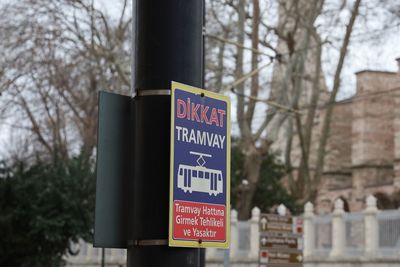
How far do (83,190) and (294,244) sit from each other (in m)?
10.6

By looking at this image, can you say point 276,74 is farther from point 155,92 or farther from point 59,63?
point 155,92

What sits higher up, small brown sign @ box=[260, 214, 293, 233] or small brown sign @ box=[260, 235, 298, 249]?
small brown sign @ box=[260, 214, 293, 233]

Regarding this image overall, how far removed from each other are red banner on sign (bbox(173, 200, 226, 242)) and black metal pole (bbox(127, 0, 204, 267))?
5 cm

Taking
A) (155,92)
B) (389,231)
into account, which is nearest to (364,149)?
(389,231)

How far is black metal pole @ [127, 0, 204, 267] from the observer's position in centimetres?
402

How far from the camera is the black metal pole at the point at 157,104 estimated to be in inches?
158

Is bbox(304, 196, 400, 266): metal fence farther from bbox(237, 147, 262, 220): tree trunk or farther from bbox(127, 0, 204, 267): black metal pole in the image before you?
bbox(127, 0, 204, 267): black metal pole

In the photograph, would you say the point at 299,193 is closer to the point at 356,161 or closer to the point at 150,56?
the point at 356,161

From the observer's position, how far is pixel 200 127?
4.12 metres

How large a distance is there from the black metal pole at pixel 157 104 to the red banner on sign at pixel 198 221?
0.05m

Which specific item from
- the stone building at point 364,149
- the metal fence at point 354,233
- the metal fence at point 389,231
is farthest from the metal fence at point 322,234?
the stone building at point 364,149

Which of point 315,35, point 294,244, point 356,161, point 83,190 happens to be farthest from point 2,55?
point 356,161

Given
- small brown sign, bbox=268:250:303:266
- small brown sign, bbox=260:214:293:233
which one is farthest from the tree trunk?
small brown sign, bbox=268:250:303:266

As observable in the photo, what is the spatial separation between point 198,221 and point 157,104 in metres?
0.51
